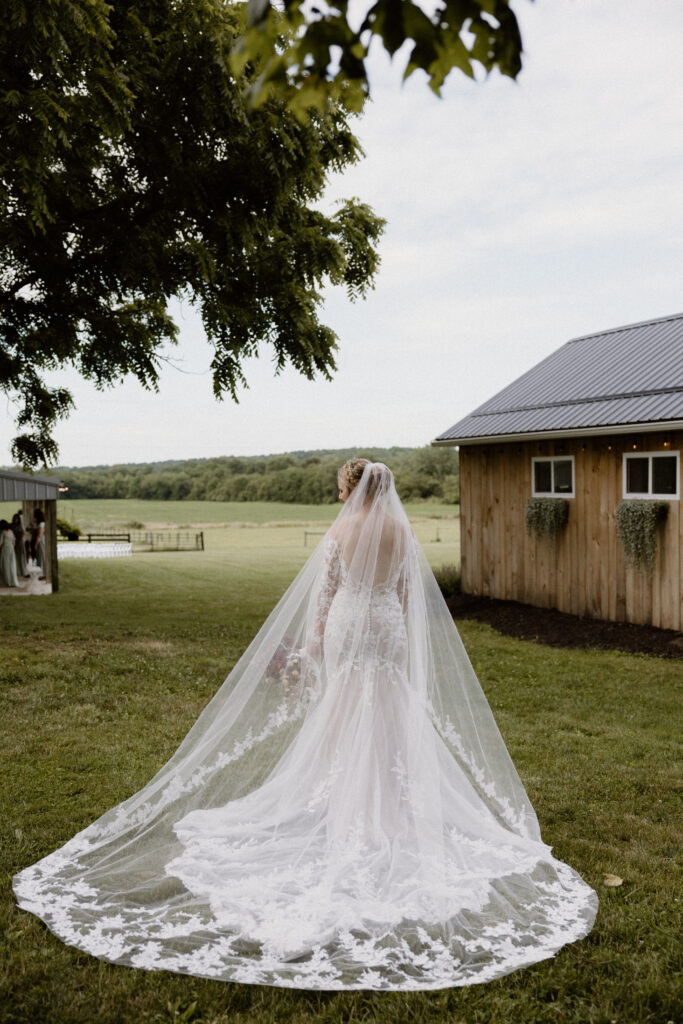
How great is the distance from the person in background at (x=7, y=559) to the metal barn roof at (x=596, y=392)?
12394mm

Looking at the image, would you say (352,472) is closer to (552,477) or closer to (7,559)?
(552,477)

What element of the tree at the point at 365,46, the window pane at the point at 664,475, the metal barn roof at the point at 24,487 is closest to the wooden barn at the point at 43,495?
the metal barn roof at the point at 24,487

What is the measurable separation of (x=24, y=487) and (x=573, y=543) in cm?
1311

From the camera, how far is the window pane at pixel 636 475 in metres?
12.3

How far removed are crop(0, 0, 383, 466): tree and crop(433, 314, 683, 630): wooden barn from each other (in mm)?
4115

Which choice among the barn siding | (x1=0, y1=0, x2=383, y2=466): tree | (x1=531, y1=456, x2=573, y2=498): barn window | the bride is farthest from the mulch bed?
the bride

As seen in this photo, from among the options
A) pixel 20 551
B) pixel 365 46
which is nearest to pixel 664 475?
pixel 365 46

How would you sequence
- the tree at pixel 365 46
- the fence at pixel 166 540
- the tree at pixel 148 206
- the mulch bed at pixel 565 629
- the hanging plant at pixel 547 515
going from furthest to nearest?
the fence at pixel 166 540 → the hanging plant at pixel 547 515 → the mulch bed at pixel 565 629 → the tree at pixel 148 206 → the tree at pixel 365 46

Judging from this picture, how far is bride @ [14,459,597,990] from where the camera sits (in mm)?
3404

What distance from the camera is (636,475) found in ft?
40.9

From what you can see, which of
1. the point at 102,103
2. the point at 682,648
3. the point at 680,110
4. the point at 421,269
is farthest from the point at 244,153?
the point at 421,269

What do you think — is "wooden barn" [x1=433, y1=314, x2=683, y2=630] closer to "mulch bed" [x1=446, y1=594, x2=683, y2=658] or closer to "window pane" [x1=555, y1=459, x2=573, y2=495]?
"window pane" [x1=555, y1=459, x2=573, y2=495]

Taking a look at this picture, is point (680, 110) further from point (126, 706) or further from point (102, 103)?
point (126, 706)

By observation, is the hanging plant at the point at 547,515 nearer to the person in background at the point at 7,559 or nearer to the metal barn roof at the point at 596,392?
the metal barn roof at the point at 596,392
